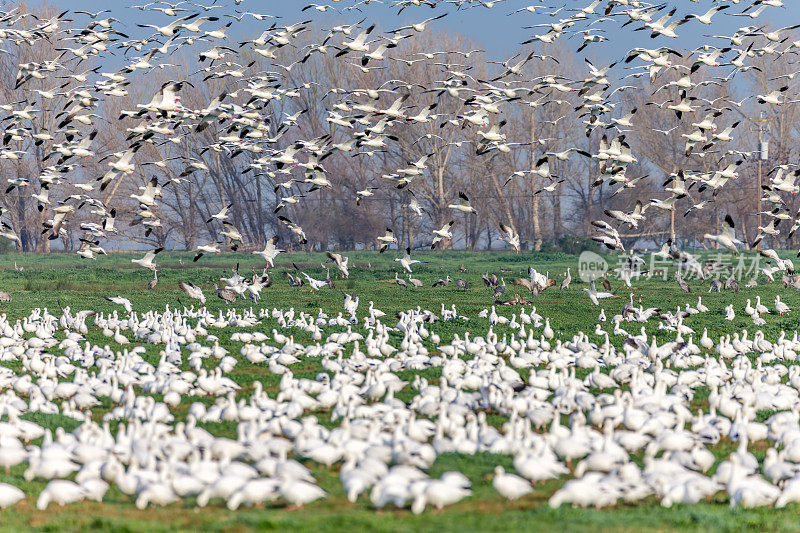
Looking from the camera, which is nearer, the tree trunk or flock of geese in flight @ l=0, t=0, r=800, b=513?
flock of geese in flight @ l=0, t=0, r=800, b=513

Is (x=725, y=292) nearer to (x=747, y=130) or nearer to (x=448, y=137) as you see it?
(x=448, y=137)

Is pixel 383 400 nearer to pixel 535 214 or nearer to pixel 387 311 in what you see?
pixel 387 311

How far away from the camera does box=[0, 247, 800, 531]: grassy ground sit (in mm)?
8547

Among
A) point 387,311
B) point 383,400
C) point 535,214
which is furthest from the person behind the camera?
A: point 535,214

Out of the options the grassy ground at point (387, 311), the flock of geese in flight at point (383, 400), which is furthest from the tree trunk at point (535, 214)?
the flock of geese in flight at point (383, 400)

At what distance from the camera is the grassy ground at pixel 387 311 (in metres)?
8.55

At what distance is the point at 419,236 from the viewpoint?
8256 centimetres

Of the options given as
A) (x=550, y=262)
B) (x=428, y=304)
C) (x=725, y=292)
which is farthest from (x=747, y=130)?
(x=428, y=304)

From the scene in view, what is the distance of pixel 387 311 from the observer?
28.2 metres

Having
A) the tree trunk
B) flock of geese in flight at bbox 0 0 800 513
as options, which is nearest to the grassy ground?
flock of geese in flight at bbox 0 0 800 513

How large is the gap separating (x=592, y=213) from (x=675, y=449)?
64634 millimetres

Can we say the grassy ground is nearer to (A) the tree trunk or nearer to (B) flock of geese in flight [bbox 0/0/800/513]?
(B) flock of geese in flight [bbox 0/0/800/513]

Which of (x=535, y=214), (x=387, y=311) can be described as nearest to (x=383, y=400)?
(x=387, y=311)

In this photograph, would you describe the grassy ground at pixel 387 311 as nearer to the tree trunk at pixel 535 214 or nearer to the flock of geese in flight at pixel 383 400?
the flock of geese in flight at pixel 383 400
